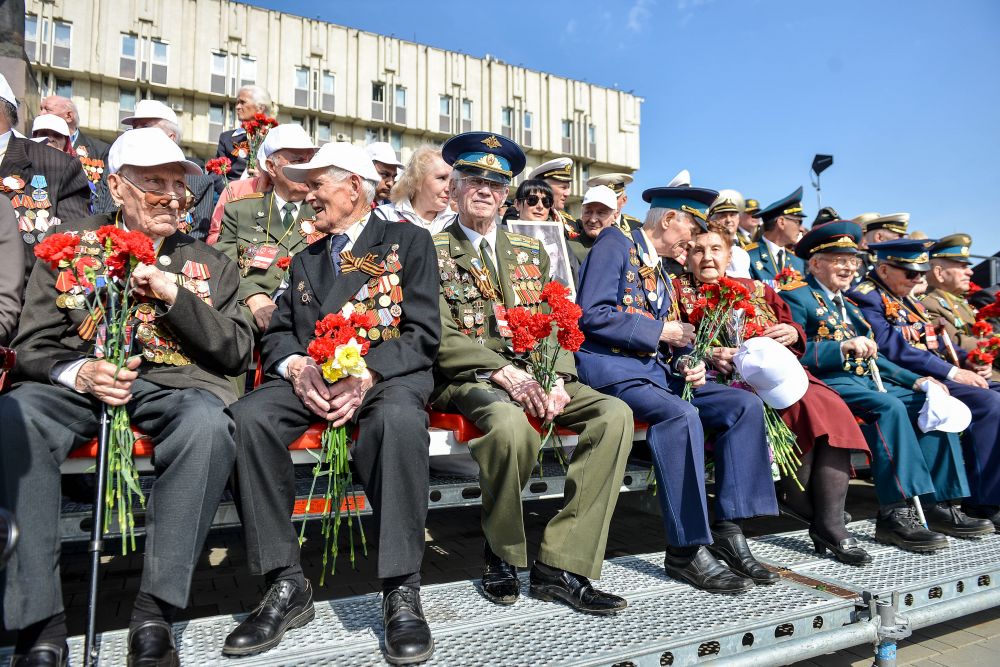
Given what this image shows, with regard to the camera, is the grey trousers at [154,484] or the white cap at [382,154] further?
the white cap at [382,154]

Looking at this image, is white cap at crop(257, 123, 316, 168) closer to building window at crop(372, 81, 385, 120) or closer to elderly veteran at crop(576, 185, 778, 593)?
elderly veteran at crop(576, 185, 778, 593)

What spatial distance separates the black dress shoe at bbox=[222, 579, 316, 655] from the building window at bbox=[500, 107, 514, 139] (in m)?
33.7

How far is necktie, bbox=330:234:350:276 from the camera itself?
3.16 metres

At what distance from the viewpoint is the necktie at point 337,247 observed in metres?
3.16

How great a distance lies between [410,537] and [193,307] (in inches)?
48.7

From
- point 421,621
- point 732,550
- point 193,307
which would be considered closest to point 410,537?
point 421,621

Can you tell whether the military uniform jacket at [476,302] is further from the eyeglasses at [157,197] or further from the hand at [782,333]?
the hand at [782,333]

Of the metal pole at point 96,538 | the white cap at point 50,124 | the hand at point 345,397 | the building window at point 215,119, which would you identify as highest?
the building window at point 215,119

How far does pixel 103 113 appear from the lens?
1107 inches

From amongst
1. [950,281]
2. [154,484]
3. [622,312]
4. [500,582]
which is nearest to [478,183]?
[622,312]

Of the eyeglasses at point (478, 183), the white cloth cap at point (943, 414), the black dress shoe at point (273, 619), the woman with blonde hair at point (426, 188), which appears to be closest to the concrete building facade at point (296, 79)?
the woman with blonde hair at point (426, 188)

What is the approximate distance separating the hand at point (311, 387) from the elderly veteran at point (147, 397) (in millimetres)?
261

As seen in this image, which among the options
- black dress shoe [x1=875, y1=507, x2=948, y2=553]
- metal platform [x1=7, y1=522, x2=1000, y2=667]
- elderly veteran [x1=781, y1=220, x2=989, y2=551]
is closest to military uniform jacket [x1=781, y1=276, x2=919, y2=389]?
elderly veteran [x1=781, y1=220, x2=989, y2=551]

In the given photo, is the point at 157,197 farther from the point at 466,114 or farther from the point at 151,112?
the point at 466,114
